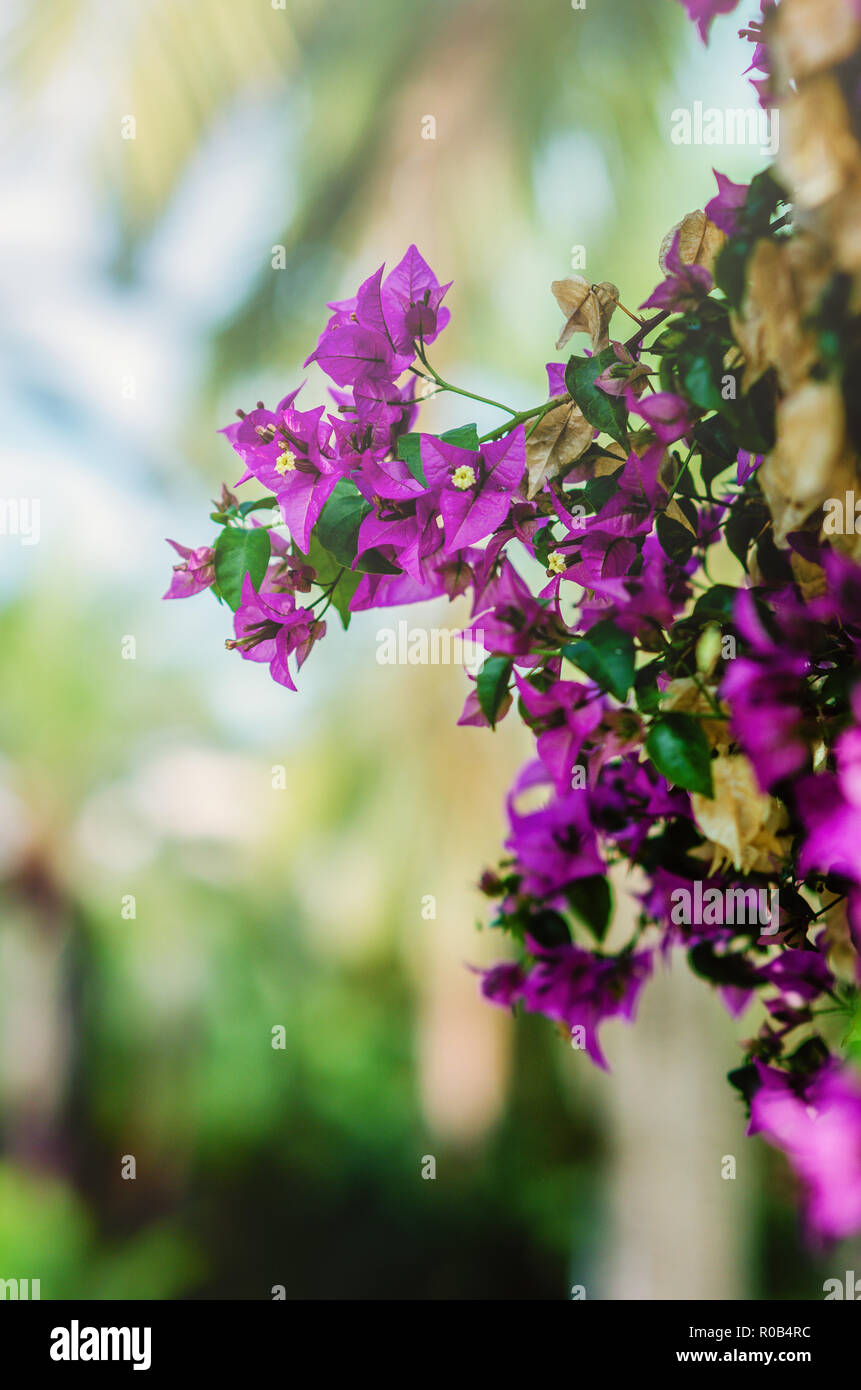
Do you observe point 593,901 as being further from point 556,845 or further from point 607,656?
point 607,656

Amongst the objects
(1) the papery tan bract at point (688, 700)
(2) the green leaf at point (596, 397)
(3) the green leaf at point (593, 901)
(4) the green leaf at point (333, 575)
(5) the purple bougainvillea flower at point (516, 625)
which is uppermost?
(2) the green leaf at point (596, 397)

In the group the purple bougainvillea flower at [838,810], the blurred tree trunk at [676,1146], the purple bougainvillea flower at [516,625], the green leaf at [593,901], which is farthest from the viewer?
the blurred tree trunk at [676,1146]

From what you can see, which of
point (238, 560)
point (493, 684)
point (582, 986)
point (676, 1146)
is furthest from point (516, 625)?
point (676, 1146)

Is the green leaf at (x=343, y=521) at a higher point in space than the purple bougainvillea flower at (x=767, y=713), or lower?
higher

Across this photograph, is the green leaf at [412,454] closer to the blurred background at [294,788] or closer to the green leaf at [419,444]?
the green leaf at [419,444]

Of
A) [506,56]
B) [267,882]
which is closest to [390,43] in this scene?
[506,56]

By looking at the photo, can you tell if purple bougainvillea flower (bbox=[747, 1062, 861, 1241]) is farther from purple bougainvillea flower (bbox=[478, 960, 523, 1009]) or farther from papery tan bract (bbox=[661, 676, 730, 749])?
purple bougainvillea flower (bbox=[478, 960, 523, 1009])

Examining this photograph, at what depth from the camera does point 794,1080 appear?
1.55 feet

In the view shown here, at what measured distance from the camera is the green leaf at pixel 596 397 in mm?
403

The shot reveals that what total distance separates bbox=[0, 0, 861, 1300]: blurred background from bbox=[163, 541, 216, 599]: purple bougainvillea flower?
5.80 feet

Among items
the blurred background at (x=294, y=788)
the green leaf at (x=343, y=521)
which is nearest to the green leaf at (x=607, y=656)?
the green leaf at (x=343, y=521)

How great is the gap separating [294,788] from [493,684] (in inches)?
138

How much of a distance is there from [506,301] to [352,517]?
286 centimetres

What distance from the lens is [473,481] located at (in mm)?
391
